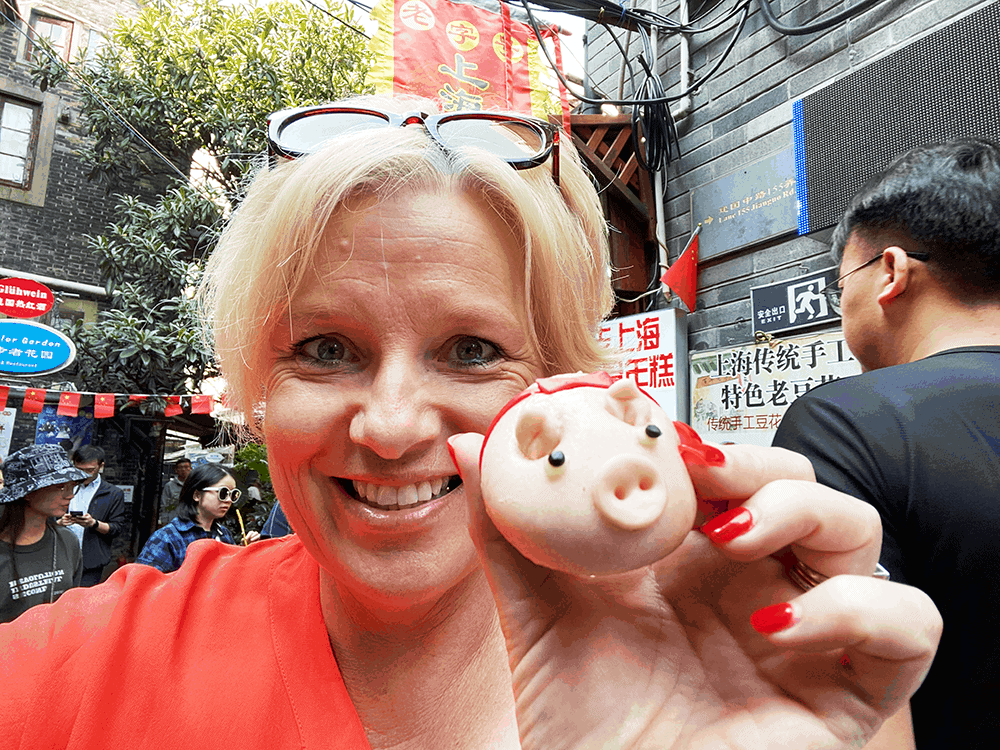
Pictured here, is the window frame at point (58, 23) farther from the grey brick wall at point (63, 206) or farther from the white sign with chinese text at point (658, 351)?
the white sign with chinese text at point (658, 351)

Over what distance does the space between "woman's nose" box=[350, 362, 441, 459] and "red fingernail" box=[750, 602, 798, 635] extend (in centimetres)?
48

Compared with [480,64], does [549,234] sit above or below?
below

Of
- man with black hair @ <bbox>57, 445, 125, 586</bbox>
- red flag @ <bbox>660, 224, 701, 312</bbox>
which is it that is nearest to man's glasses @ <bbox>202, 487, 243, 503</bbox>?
man with black hair @ <bbox>57, 445, 125, 586</bbox>

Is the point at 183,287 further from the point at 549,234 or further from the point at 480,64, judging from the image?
the point at 549,234

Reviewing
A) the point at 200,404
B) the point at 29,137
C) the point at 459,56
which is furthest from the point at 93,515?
the point at 29,137

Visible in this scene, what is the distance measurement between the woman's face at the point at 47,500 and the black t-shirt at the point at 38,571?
172 millimetres

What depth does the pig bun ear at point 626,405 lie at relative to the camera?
594mm

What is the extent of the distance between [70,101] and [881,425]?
12.6 m

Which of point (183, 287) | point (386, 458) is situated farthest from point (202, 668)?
point (183, 287)

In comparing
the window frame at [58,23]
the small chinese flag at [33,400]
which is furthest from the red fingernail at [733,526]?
the window frame at [58,23]

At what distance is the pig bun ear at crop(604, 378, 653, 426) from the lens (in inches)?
23.4

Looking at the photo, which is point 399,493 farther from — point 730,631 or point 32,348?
point 32,348

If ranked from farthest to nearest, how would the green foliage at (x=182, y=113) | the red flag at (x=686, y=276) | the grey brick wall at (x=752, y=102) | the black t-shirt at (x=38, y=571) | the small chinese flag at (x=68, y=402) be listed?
the green foliage at (x=182, y=113), the small chinese flag at (x=68, y=402), the red flag at (x=686, y=276), the grey brick wall at (x=752, y=102), the black t-shirt at (x=38, y=571)

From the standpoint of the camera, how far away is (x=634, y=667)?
2.03 ft
